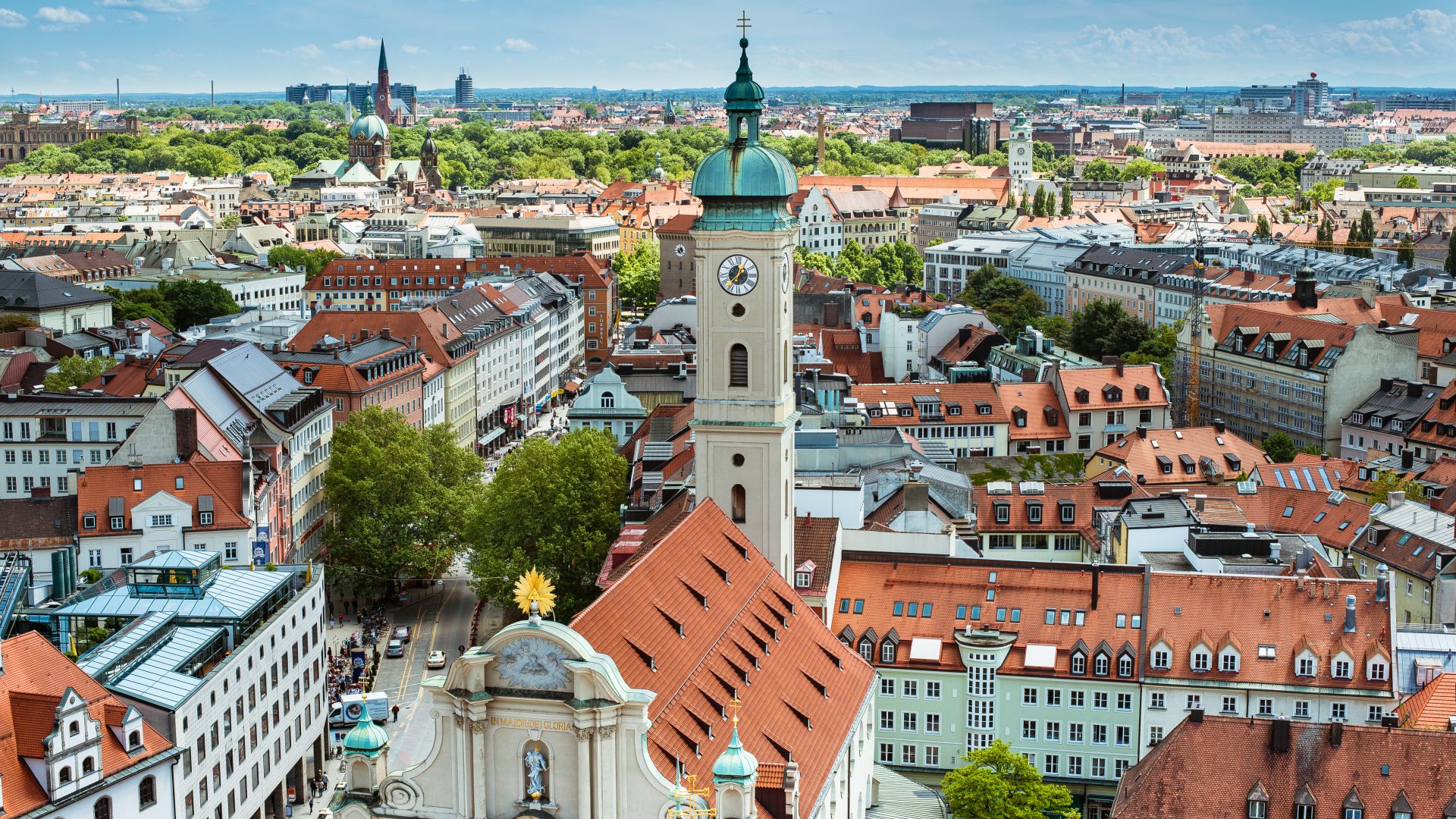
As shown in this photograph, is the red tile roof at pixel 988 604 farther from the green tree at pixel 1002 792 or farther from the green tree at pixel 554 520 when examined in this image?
the green tree at pixel 554 520

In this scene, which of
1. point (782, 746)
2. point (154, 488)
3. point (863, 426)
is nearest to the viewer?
point (782, 746)

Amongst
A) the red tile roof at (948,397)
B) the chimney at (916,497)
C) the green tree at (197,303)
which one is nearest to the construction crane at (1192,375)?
the red tile roof at (948,397)

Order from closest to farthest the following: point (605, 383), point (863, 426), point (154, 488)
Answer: point (154, 488), point (863, 426), point (605, 383)

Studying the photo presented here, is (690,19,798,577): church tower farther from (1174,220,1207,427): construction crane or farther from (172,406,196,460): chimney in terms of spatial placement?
(1174,220,1207,427): construction crane

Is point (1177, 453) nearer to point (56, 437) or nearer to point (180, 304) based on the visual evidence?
point (56, 437)

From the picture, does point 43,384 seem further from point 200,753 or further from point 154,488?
point 200,753

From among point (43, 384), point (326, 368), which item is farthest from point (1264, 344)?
point (43, 384)

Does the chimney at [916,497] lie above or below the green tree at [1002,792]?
above
